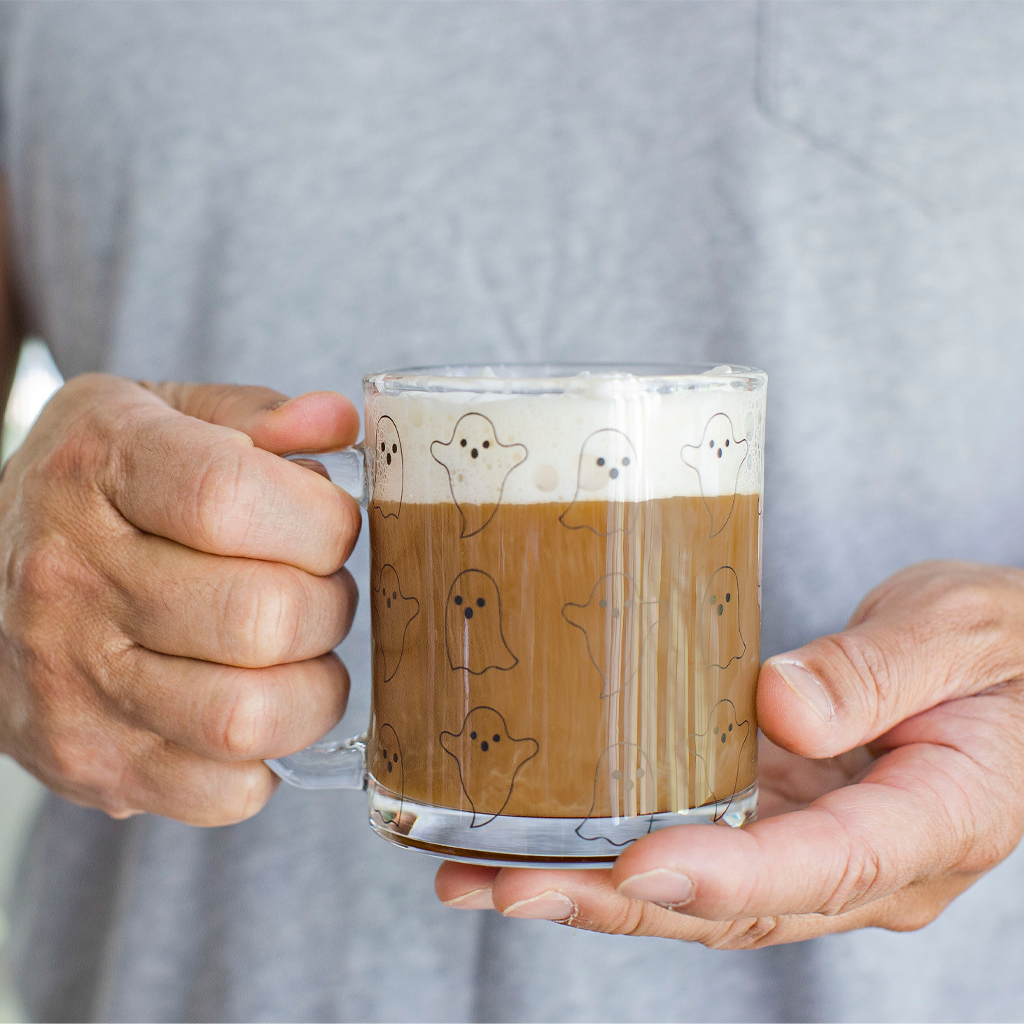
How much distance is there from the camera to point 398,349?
4.35ft

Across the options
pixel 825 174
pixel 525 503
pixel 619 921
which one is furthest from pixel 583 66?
pixel 619 921

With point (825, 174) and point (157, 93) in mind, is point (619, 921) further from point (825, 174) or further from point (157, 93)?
point (157, 93)

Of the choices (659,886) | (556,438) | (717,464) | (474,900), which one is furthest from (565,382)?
(474,900)

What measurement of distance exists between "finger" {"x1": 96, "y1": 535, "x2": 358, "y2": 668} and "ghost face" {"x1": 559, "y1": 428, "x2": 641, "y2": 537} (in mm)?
263

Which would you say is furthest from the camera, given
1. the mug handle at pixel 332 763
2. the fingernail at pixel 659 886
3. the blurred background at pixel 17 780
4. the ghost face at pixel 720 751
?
the blurred background at pixel 17 780

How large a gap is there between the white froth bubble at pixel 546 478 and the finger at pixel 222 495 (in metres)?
0.21

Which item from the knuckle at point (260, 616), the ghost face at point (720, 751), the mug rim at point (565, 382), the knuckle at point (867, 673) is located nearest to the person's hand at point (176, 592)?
the knuckle at point (260, 616)

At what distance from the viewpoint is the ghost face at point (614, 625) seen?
2.31ft

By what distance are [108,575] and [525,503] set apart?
404 millimetres

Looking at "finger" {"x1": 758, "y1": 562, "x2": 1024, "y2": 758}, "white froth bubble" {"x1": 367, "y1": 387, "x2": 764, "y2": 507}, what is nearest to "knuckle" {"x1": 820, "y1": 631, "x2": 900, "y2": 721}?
"finger" {"x1": 758, "y1": 562, "x2": 1024, "y2": 758}

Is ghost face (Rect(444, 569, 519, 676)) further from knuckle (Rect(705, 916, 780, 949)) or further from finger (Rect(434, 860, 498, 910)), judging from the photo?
knuckle (Rect(705, 916, 780, 949))

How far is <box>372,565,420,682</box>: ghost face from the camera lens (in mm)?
782

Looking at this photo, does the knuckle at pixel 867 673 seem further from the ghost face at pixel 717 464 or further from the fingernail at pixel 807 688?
the ghost face at pixel 717 464

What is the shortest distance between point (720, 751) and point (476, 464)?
322 millimetres
